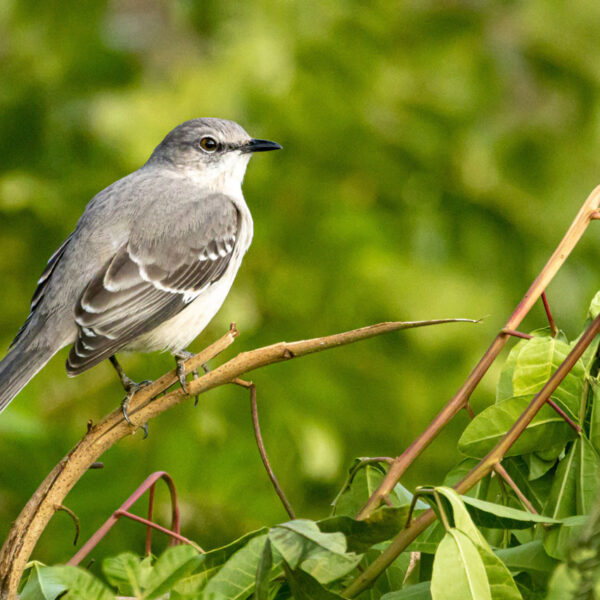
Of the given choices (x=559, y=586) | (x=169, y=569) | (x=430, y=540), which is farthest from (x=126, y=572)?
(x=559, y=586)

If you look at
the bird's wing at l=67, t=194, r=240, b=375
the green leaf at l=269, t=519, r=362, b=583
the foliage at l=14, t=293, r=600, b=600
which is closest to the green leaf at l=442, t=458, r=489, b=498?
the foliage at l=14, t=293, r=600, b=600

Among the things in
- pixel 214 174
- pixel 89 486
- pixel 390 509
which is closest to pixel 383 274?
pixel 214 174

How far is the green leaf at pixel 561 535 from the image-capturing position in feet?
5.71

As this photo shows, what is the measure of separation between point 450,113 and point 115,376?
7.93ft

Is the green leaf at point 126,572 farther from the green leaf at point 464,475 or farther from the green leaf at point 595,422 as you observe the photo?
the green leaf at point 595,422

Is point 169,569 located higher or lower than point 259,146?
lower

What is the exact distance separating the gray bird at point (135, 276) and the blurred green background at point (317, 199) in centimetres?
36

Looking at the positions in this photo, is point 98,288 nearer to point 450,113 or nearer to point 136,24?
point 450,113

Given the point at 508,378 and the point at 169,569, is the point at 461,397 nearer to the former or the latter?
the point at 508,378

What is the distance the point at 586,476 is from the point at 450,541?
0.47m

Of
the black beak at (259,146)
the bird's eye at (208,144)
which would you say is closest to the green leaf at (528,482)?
the black beak at (259,146)

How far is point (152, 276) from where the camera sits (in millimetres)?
3945

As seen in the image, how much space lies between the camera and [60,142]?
4.91 meters

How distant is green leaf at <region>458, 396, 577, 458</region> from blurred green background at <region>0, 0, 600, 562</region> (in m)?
2.21
